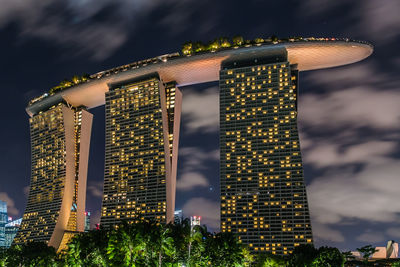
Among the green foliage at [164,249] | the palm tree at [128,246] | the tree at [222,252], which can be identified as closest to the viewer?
the palm tree at [128,246]

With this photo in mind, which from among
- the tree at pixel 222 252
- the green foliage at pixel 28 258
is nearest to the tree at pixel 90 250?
the tree at pixel 222 252

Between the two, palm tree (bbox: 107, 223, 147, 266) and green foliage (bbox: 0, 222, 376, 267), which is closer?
palm tree (bbox: 107, 223, 147, 266)

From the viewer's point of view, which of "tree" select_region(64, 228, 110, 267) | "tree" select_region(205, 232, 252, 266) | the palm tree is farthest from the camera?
"tree" select_region(64, 228, 110, 267)

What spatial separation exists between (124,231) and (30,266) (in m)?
70.6

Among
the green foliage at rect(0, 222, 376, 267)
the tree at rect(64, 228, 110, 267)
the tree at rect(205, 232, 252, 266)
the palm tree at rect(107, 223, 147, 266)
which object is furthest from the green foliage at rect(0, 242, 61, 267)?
the tree at rect(205, 232, 252, 266)

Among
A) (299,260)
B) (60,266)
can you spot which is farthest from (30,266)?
(299,260)

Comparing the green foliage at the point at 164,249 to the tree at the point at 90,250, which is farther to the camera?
the tree at the point at 90,250

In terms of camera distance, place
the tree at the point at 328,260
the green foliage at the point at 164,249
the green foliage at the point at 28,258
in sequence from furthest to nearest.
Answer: the green foliage at the point at 28,258 → the tree at the point at 328,260 → the green foliage at the point at 164,249

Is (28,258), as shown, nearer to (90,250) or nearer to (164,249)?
(90,250)

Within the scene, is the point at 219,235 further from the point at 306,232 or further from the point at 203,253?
the point at 306,232

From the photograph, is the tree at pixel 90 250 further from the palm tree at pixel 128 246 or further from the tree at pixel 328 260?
the tree at pixel 328 260

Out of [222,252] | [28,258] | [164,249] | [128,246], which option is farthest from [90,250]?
[28,258]

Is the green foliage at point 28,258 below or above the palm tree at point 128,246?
above

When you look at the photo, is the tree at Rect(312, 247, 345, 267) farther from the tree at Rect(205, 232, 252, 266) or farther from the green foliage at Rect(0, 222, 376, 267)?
the tree at Rect(205, 232, 252, 266)
